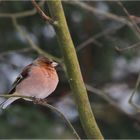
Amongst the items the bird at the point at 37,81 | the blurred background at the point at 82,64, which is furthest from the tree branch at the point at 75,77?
the blurred background at the point at 82,64

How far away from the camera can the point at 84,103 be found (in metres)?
3.61

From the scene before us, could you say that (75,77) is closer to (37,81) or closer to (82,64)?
(37,81)

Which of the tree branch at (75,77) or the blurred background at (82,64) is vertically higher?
the tree branch at (75,77)

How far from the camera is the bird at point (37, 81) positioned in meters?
4.51

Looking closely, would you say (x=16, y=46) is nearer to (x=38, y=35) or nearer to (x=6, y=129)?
(x=38, y=35)

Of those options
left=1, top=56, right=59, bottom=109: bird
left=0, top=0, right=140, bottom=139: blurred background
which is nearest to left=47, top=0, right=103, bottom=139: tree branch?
left=1, top=56, right=59, bottom=109: bird

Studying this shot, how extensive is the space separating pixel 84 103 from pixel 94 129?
153 mm

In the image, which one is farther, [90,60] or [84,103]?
[90,60]

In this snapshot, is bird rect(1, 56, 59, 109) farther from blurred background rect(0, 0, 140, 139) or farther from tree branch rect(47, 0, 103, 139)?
blurred background rect(0, 0, 140, 139)

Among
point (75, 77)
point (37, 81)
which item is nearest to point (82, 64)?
point (37, 81)

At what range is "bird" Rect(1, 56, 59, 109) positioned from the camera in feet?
14.8

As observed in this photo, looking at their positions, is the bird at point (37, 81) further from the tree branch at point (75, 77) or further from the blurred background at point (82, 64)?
the blurred background at point (82, 64)

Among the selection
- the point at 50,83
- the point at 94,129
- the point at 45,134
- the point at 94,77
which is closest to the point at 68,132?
the point at 45,134

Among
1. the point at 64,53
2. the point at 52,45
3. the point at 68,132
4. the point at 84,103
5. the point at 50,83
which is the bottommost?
the point at 68,132
